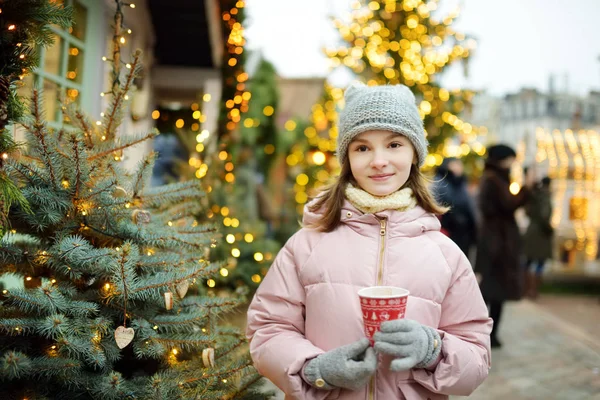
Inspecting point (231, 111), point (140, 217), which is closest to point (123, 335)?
point (140, 217)

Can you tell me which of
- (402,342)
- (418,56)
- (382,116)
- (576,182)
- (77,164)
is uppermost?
(418,56)

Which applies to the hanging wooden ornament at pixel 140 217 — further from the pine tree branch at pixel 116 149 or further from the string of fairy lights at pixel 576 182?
the string of fairy lights at pixel 576 182

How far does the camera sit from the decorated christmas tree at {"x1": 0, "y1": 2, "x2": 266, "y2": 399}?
1937 millimetres

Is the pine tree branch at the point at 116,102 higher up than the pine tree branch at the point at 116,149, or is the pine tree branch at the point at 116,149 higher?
the pine tree branch at the point at 116,102

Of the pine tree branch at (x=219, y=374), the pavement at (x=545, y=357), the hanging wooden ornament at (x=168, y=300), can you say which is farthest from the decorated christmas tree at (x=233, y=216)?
the pavement at (x=545, y=357)

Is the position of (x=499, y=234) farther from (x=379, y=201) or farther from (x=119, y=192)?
(x=119, y=192)

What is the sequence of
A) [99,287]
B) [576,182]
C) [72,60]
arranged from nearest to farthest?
[99,287] < [72,60] < [576,182]

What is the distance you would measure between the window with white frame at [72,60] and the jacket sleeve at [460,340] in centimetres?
299

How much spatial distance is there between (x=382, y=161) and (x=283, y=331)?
74 centimetres

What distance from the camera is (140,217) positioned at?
2.25 metres

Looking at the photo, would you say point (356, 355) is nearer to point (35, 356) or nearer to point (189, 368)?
point (189, 368)

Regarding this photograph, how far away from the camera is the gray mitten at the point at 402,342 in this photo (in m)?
1.66

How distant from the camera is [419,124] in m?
2.15

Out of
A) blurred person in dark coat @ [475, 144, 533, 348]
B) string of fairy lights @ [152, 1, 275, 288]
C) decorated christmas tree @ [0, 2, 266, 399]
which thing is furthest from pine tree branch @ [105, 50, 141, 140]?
blurred person in dark coat @ [475, 144, 533, 348]
